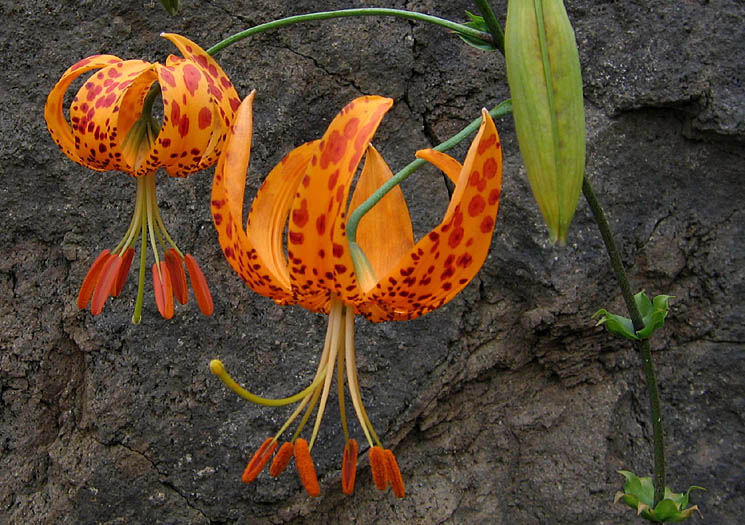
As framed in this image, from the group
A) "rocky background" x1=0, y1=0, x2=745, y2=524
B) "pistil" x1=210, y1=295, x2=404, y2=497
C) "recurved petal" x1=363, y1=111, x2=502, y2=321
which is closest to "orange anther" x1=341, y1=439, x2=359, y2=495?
"pistil" x1=210, y1=295, x2=404, y2=497

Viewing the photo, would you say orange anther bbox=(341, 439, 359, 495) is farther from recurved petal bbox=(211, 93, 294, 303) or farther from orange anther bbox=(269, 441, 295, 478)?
recurved petal bbox=(211, 93, 294, 303)

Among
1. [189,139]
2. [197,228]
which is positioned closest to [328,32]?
[197,228]

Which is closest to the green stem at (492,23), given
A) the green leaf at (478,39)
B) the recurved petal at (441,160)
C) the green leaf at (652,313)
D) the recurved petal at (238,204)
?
the green leaf at (478,39)

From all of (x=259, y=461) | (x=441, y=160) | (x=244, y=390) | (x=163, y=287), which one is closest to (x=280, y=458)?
(x=259, y=461)

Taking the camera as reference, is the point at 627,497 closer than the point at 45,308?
Yes

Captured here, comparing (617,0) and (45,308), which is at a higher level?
(617,0)

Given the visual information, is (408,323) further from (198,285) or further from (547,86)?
(547,86)

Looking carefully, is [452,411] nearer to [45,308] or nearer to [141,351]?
[141,351]
